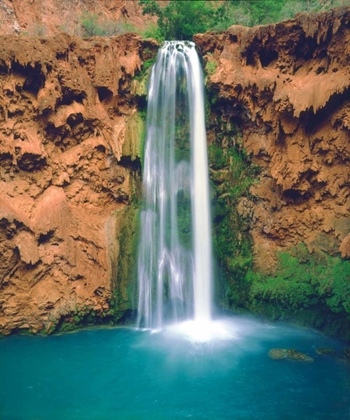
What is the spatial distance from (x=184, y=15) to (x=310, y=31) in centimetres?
798

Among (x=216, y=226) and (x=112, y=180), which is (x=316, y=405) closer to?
(x=216, y=226)

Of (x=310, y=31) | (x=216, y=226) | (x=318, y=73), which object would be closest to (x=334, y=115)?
Answer: (x=318, y=73)

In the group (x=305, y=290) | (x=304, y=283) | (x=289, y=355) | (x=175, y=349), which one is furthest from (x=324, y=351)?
(x=175, y=349)

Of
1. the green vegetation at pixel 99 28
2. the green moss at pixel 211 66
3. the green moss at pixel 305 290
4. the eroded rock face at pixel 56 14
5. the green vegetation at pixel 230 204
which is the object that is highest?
the eroded rock face at pixel 56 14

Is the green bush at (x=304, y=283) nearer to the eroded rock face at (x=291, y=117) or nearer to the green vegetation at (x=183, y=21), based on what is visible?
the eroded rock face at (x=291, y=117)

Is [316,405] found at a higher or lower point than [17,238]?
lower

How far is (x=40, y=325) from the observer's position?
42.2ft

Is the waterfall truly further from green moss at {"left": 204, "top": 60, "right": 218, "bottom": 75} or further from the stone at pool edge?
the stone at pool edge

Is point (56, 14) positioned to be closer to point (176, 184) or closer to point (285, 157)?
point (176, 184)

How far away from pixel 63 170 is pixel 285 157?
23.9 ft

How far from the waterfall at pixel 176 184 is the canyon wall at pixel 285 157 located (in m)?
0.58

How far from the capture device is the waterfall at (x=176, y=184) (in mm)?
14125

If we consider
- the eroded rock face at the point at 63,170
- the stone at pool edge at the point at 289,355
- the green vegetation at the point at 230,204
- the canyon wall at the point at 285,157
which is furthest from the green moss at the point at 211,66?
the stone at pool edge at the point at 289,355

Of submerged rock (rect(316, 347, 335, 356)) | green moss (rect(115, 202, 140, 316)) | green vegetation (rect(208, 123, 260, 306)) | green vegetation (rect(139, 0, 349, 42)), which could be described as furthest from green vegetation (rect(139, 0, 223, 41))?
submerged rock (rect(316, 347, 335, 356))
